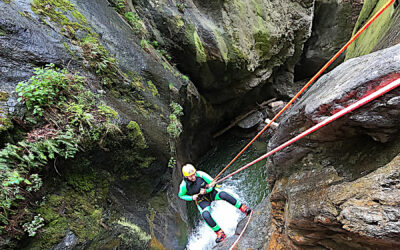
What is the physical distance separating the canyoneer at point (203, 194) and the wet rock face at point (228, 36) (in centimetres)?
445

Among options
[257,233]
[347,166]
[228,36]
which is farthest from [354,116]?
[228,36]

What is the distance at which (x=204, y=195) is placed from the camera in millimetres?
4707

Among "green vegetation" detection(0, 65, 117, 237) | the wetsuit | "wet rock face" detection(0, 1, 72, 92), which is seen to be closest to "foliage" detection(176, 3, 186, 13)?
"wet rock face" detection(0, 1, 72, 92)

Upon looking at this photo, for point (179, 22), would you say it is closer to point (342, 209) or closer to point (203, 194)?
point (203, 194)

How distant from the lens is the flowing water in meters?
5.82

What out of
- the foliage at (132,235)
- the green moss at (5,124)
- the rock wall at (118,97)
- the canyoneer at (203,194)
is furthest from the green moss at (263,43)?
the green moss at (5,124)

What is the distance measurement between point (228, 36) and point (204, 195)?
20.9 feet

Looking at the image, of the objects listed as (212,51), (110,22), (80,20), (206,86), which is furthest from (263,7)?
(80,20)

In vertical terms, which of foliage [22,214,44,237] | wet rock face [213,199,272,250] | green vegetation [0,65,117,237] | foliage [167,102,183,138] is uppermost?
green vegetation [0,65,117,237]

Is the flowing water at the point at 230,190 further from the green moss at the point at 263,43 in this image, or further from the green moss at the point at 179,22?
the green moss at the point at 179,22

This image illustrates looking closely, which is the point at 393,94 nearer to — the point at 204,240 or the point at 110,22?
the point at 110,22

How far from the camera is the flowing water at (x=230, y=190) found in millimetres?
5824

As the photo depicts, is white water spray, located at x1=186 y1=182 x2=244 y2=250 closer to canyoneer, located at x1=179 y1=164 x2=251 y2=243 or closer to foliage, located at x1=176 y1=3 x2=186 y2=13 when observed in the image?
canyoneer, located at x1=179 y1=164 x2=251 y2=243

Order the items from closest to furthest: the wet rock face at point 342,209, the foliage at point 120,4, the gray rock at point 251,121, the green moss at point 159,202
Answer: the wet rock face at point 342,209, the green moss at point 159,202, the foliage at point 120,4, the gray rock at point 251,121
